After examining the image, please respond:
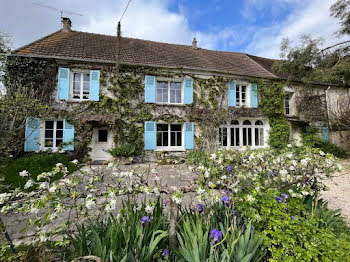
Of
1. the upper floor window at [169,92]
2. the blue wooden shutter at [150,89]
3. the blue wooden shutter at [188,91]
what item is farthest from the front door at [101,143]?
the blue wooden shutter at [188,91]

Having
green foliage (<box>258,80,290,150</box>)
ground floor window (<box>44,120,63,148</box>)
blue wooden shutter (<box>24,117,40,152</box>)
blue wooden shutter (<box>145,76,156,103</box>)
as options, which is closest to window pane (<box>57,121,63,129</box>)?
ground floor window (<box>44,120,63,148</box>)

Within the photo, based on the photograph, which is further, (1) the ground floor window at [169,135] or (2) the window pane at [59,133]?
(1) the ground floor window at [169,135]

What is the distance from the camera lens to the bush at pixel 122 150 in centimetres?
805

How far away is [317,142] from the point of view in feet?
36.7

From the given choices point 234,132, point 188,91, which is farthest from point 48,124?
point 234,132

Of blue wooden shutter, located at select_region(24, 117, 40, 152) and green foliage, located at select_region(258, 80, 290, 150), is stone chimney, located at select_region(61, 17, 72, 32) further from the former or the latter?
green foliage, located at select_region(258, 80, 290, 150)

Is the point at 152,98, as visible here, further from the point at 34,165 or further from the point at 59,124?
the point at 34,165

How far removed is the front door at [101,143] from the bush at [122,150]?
950mm

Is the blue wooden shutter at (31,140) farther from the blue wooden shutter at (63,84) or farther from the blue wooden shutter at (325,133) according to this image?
the blue wooden shutter at (325,133)

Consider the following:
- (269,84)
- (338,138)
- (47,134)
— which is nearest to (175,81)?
(269,84)

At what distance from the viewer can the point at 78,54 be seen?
8.72 meters

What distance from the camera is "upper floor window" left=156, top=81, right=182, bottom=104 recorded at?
9.90 m

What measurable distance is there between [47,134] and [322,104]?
19.0 meters

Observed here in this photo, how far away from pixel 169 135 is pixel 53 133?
6.32 metres
